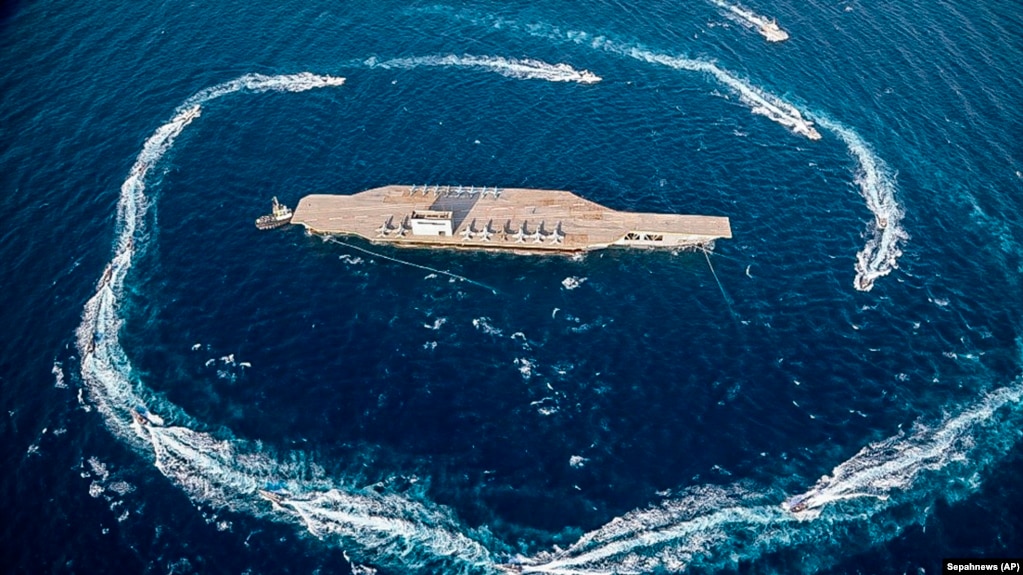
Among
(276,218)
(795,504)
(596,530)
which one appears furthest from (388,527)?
(276,218)

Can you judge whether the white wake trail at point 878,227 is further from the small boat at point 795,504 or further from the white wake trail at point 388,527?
the white wake trail at point 388,527

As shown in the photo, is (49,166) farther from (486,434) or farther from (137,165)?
(486,434)

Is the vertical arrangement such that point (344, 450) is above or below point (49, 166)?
below

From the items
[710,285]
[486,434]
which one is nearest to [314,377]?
[486,434]

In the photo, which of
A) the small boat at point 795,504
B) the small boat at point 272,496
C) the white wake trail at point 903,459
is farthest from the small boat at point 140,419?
the white wake trail at point 903,459

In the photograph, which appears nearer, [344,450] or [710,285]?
[344,450]

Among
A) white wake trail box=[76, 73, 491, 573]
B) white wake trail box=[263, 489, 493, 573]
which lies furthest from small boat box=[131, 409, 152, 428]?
white wake trail box=[263, 489, 493, 573]

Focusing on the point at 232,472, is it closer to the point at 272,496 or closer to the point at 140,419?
the point at 272,496

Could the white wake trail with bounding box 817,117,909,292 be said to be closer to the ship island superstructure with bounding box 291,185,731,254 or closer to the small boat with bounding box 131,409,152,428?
the ship island superstructure with bounding box 291,185,731,254
